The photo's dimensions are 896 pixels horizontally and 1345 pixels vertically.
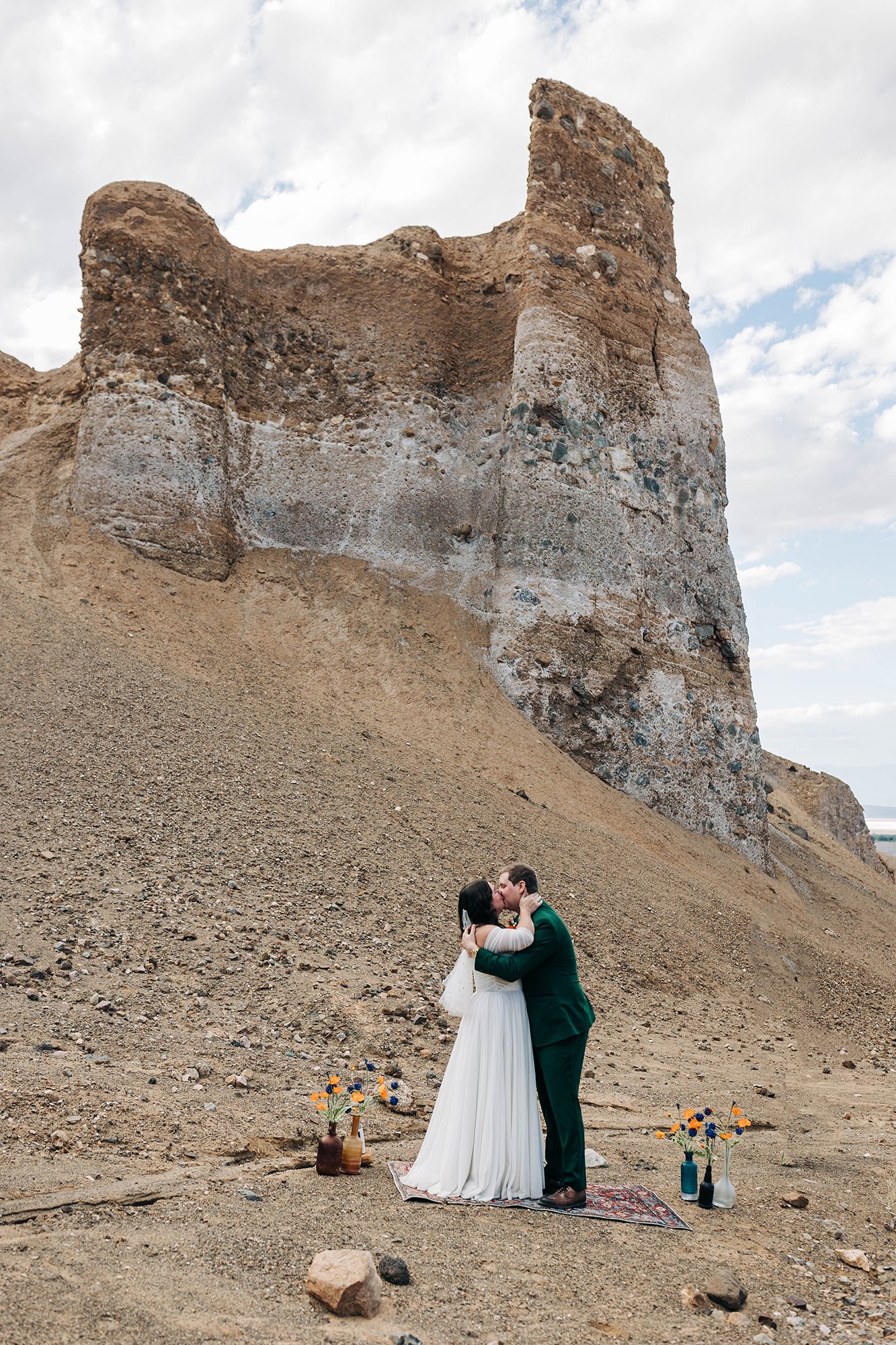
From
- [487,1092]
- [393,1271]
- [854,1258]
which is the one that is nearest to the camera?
[393,1271]

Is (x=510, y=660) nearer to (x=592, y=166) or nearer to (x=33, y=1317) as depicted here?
(x=592, y=166)

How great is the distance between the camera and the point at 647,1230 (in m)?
4.42

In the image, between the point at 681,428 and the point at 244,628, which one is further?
the point at 681,428

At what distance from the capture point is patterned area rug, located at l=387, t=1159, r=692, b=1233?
450 centimetres

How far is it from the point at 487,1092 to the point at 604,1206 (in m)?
0.73

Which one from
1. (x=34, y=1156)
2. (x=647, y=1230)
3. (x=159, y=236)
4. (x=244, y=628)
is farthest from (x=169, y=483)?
(x=647, y=1230)

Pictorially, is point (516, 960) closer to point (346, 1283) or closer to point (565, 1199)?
point (565, 1199)

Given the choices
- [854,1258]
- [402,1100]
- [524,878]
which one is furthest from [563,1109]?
[402,1100]

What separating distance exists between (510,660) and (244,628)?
3.87m

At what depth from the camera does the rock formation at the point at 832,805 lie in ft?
89.8

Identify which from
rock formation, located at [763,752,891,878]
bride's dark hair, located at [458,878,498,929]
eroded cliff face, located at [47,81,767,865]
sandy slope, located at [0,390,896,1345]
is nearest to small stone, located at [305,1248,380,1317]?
sandy slope, located at [0,390,896,1345]

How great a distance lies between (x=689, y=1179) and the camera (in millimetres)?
4930

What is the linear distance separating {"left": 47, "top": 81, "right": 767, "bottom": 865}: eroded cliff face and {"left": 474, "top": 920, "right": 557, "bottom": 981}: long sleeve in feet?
32.9

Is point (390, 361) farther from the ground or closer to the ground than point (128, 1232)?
farther from the ground
